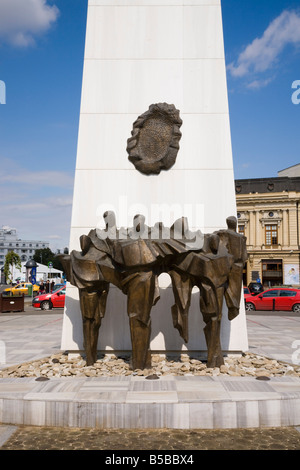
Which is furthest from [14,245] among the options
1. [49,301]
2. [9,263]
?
[49,301]

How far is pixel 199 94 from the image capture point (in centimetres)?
828

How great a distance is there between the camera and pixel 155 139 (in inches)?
314

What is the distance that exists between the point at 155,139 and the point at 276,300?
628 inches

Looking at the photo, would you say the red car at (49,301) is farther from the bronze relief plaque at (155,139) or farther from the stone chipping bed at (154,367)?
the bronze relief plaque at (155,139)

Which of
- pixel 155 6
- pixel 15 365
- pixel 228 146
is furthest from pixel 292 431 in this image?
pixel 155 6

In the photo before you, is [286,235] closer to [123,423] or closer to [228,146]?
[228,146]

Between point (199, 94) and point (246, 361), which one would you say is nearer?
point (246, 361)

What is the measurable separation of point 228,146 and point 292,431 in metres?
5.30

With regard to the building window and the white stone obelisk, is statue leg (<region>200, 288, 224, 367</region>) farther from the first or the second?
the building window

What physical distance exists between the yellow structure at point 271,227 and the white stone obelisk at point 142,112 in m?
33.9

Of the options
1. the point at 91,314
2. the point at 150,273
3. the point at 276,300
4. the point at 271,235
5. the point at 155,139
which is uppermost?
the point at 271,235

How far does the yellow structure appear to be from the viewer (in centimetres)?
4038

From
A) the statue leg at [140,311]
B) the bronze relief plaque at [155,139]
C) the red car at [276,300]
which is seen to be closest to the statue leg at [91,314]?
the statue leg at [140,311]

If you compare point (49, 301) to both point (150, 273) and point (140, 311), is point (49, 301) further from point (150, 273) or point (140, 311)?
point (150, 273)
